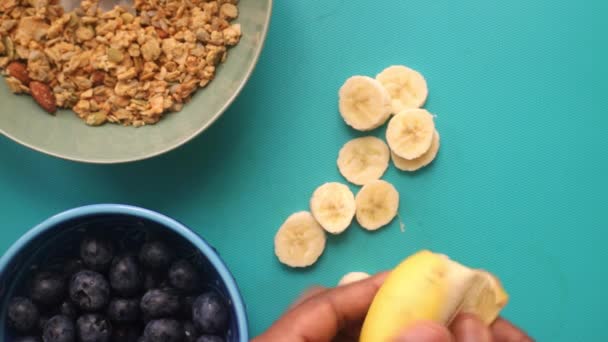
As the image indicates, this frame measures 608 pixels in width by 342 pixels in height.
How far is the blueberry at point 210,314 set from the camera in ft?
2.72

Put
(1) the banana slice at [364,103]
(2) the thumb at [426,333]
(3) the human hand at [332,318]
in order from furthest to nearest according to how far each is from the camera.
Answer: (1) the banana slice at [364,103], (3) the human hand at [332,318], (2) the thumb at [426,333]

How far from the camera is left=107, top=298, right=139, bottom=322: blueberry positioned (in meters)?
0.84

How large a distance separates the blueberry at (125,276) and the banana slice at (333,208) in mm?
248

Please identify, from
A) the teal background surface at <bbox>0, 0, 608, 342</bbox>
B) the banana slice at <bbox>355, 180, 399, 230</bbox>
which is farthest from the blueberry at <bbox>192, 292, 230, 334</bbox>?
the banana slice at <bbox>355, 180, 399, 230</bbox>

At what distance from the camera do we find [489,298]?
661mm

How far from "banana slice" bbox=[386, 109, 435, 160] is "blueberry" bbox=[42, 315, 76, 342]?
47cm

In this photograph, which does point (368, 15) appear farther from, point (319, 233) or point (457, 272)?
→ point (457, 272)

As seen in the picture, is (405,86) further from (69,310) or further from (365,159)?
(69,310)

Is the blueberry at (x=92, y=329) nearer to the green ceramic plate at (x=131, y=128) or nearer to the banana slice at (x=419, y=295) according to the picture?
the green ceramic plate at (x=131, y=128)

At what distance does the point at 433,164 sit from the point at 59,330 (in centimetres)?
53

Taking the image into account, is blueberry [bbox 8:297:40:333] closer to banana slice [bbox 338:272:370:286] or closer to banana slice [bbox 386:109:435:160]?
banana slice [bbox 338:272:370:286]

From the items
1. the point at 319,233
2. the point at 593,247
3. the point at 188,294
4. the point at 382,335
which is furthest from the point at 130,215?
the point at 593,247

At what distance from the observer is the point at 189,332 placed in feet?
2.80

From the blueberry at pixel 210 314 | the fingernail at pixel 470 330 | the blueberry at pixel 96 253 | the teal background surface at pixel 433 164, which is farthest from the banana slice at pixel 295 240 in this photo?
the fingernail at pixel 470 330
